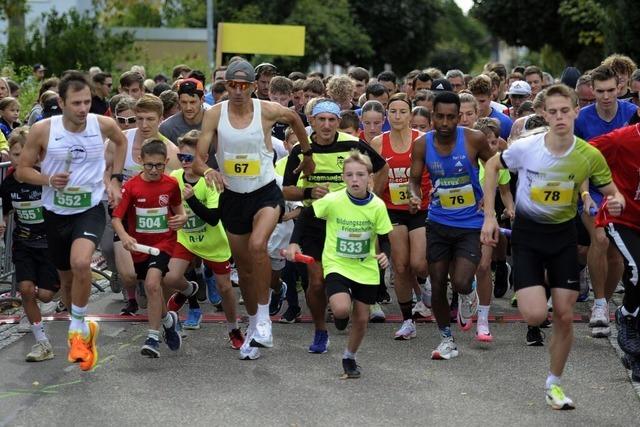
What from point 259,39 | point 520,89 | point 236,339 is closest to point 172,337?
point 236,339

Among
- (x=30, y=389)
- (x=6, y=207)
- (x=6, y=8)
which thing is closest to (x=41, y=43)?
(x=6, y=8)

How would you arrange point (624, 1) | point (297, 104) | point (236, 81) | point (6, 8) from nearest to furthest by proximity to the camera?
point (236, 81) → point (297, 104) → point (6, 8) → point (624, 1)

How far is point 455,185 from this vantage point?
10.1 m

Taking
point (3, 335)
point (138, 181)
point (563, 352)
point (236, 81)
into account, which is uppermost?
point (236, 81)

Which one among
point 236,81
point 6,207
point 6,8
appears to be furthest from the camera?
point 6,8

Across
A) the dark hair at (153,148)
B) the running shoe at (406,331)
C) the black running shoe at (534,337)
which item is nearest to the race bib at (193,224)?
the dark hair at (153,148)

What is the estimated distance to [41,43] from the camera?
3081cm

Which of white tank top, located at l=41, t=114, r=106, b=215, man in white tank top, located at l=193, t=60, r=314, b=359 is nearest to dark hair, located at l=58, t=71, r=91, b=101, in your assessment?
white tank top, located at l=41, t=114, r=106, b=215

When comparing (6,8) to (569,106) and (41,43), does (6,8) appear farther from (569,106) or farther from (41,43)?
(569,106)

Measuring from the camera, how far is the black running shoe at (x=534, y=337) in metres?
10.3

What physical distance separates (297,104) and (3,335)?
535 cm

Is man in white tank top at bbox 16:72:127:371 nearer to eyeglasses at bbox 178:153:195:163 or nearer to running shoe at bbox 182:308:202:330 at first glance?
eyeglasses at bbox 178:153:195:163

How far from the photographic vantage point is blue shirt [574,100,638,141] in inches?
436

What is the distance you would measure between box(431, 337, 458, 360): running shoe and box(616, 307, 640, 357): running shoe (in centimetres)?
132
